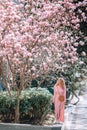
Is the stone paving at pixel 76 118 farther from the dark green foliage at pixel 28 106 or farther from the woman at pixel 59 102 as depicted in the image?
the dark green foliage at pixel 28 106

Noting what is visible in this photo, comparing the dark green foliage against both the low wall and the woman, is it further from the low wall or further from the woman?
the low wall

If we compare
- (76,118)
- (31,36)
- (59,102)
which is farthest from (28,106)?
(76,118)

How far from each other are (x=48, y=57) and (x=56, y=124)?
5.16ft

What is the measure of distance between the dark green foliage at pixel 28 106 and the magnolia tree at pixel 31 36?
11.6 inches

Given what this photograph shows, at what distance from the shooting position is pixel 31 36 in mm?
7691

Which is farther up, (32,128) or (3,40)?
(3,40)

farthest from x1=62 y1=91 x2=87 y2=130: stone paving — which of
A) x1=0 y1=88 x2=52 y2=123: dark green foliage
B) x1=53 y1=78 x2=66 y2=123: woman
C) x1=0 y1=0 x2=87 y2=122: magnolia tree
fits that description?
x1=0 y1=0 x2=87 y2=122: magnolia tree

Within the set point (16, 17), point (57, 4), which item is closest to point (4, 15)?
point (16, 17)

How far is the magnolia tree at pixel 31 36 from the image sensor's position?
7.73 meters

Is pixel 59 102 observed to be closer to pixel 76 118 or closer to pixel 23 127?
pixel 23 127

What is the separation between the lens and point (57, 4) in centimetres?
809

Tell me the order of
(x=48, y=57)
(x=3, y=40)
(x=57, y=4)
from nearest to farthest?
(x=3, y=40) < (x=57, y=4) < (x=48, y=57)

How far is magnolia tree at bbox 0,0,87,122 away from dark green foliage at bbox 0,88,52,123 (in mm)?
295

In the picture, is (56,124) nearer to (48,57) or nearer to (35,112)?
(35,112)
